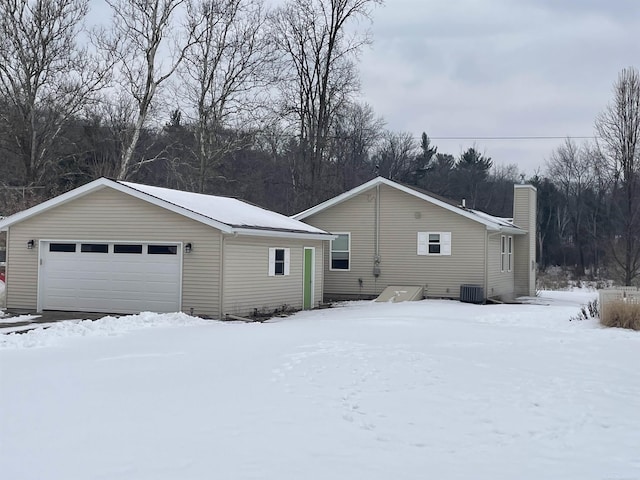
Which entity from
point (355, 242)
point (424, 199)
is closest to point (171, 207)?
point (355, 242)

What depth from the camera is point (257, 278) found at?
1875cm

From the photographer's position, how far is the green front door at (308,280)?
70.7 feet

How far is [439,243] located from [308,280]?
5.37m

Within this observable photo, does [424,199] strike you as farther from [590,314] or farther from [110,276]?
[110,276]

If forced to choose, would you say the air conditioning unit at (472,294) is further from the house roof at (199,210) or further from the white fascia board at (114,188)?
the white fascia board at (114,188)

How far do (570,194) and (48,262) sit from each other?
50.1m

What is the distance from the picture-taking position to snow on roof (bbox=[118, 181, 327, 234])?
57.8 ft

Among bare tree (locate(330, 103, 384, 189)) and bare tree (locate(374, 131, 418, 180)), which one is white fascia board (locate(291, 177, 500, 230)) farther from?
bare tree (locate(374, 131, 418, 180))

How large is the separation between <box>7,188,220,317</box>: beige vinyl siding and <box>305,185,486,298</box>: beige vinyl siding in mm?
9039

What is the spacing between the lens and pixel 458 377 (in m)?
8.73

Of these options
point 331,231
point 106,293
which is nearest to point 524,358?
point 106,293

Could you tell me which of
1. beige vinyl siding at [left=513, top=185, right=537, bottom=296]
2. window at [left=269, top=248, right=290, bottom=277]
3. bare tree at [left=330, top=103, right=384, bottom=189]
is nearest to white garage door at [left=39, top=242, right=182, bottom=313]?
window at [left=269, top=248, right=290, bottom=277]

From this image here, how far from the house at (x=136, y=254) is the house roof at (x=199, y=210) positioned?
1.4 inches

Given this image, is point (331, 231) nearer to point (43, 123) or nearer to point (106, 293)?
point (106, 293)
